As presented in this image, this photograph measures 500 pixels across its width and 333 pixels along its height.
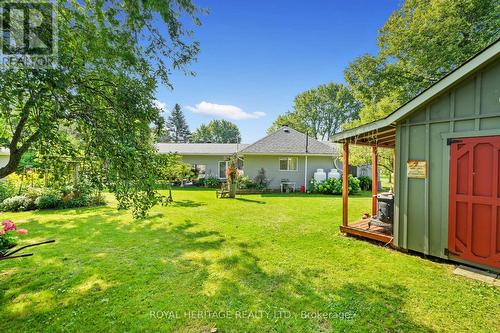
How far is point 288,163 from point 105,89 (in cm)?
1353

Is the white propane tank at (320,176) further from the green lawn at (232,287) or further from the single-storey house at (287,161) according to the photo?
the green lawn at (232,287)

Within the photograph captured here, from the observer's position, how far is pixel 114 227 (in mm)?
6871

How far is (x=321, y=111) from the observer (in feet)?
141

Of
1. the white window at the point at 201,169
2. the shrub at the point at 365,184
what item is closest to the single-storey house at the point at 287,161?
the shrub at the point at 365,184

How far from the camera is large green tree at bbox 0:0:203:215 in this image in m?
2.87

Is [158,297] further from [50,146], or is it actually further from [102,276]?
[50,146]

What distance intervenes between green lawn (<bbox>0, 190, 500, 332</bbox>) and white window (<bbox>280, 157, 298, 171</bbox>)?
406 inches

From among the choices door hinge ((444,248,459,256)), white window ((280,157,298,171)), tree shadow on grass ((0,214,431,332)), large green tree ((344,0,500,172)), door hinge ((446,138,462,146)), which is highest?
large green tree ((344,0,500,172))

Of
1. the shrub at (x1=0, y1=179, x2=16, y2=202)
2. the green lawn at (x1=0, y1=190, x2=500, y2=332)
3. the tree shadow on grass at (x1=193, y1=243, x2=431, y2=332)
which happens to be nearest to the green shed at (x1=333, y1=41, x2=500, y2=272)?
the green lawn at (x1=0, y1=190, x2=500, y2=332)

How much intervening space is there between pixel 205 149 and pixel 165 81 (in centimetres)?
1591

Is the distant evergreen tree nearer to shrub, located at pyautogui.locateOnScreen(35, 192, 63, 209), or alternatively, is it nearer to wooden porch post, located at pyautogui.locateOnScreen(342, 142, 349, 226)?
shrub, located at pyautogui.locateOnScreen(35, 192, 63, 209)

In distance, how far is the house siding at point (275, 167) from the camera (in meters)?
16.1

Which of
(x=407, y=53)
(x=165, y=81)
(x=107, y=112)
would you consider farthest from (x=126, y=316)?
(x=407, y=53)

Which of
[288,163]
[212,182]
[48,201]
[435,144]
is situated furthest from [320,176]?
[48,201]
